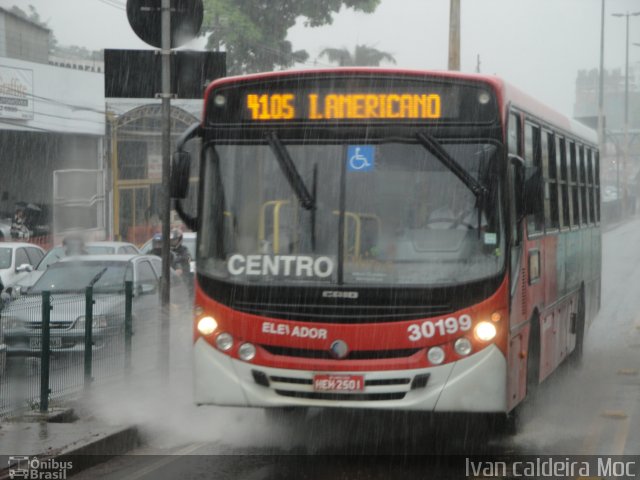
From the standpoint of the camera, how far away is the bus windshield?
829 cm

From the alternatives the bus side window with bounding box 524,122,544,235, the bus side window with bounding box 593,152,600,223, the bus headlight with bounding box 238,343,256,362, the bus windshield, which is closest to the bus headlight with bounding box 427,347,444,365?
the bus windshield

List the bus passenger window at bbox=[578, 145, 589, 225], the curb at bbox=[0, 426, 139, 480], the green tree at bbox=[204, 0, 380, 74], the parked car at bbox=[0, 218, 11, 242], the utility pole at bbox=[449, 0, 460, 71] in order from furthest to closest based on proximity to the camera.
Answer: the green tree at bbox=[204, 0, 380, 74] < the parked car at bbox=[0, 218, 11, 242] < the utility pole at bbox=[449, 0, 460, 71] < the bus passenger window at bbox=[578, 145, 589, 225] < the curb at bbox=[0, 426, 139, 480]

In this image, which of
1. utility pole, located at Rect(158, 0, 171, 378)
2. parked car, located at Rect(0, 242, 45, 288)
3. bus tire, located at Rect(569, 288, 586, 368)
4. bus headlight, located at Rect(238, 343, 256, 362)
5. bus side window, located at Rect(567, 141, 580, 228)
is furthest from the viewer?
parked car, located at Rect(0, 242, 45, 288)

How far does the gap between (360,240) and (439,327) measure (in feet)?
2.69

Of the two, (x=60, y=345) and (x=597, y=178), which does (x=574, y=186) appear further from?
(x=60, y=345)

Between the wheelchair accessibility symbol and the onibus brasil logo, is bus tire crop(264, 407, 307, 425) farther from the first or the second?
the wheelchair accessibility symbol

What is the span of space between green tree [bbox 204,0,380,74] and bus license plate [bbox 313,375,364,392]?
38.5 meters

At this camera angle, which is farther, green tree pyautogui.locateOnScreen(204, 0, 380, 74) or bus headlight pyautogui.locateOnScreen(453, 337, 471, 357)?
green tree pyautogui.locateOnScreen(204, 0, 380, 74)

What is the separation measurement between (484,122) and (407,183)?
2.32 feet

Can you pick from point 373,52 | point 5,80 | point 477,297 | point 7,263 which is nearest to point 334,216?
point 477,297

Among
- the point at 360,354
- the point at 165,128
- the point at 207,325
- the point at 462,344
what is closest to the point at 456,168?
the point at 462,344

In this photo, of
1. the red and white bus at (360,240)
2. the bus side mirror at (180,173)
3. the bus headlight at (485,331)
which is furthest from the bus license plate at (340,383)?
the bus side mirror at (180,173)

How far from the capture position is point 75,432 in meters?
9.20

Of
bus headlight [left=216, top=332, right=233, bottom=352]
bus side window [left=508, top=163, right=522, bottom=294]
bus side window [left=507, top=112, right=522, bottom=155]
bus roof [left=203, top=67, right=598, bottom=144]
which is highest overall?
bus roof [left=203, top=67, right=598, bottom=144]
